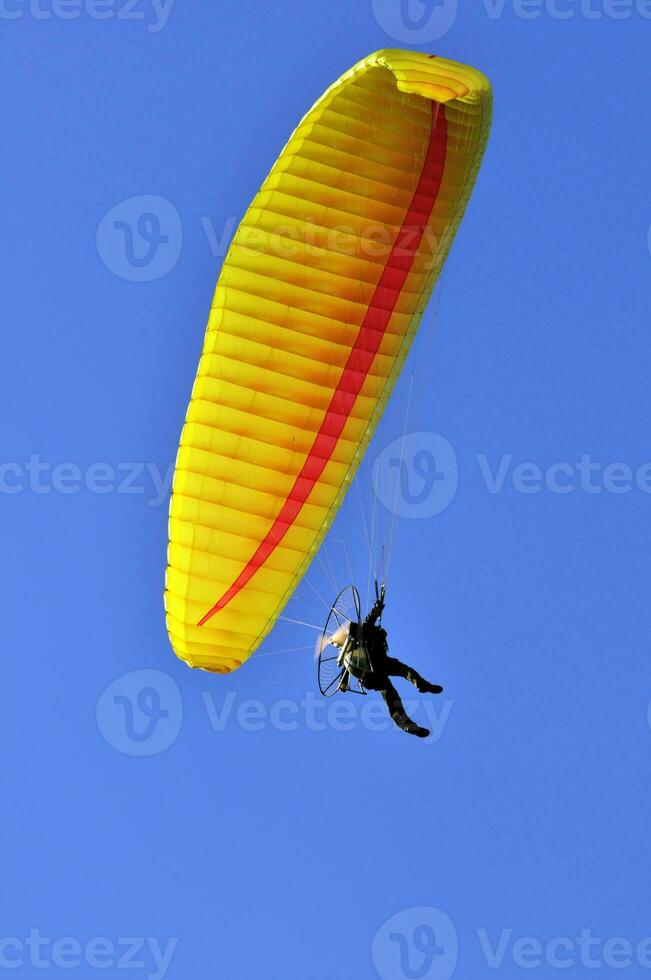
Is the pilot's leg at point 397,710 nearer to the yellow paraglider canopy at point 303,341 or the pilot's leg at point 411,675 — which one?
the pilot's leg at point 411,675

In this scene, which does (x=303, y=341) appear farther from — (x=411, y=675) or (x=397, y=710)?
(x=397, y=710)

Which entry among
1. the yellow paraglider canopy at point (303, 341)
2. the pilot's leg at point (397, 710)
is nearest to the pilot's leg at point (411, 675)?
the pilot's leg at point (397, 710)

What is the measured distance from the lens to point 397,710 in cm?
2008

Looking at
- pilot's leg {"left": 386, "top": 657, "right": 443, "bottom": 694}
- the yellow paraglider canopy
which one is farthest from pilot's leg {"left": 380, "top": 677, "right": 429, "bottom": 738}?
the yellow paraglider canopy

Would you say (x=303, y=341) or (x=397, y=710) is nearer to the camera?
(x=397, y=710)

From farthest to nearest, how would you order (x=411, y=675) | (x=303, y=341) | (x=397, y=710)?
(x=303, y=341) → (x=411, y=675) → (x=397, y=710)

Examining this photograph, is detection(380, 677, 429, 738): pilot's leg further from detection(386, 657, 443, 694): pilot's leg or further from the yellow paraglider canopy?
the yellow paraglider canopy

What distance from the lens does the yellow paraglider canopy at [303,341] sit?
800 inches

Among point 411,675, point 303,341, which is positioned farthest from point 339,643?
point 303,341

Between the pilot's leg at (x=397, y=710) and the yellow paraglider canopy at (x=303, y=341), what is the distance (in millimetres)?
1911

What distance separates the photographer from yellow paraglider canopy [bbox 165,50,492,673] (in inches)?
800

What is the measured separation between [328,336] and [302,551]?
8.19 feet

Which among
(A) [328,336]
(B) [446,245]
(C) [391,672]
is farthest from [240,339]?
(C) [391,672]

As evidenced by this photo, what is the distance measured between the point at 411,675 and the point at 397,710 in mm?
431
